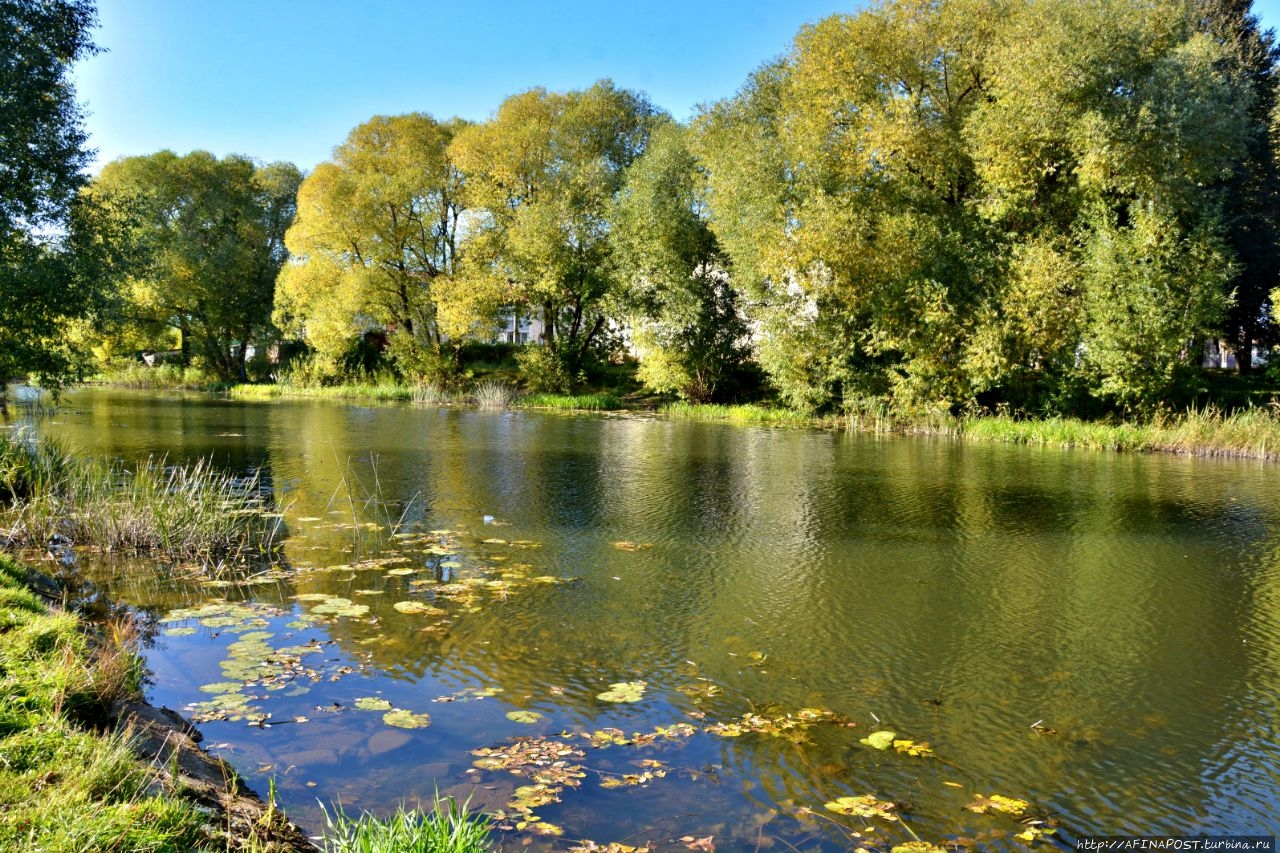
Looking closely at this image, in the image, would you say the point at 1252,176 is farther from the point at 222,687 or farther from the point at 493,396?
the point at 222,687

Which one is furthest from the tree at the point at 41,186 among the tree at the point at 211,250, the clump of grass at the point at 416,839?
the tree at the point at 211,250

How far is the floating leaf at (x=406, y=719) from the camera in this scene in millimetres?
5723

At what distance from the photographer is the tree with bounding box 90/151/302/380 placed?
46469mm

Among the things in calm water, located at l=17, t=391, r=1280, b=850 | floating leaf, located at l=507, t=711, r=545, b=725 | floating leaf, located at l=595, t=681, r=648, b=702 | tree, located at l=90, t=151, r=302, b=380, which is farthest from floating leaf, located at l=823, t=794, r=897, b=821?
tree, located at l=90, t=151, r=302, b=380

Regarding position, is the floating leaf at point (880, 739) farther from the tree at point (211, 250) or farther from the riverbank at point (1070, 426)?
the tree at point (211, 250)

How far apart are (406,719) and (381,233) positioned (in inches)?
1545

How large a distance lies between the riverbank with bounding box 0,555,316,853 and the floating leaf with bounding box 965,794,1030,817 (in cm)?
362

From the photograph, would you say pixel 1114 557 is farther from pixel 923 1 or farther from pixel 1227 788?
pixel 923 1

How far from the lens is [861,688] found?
6.58 m

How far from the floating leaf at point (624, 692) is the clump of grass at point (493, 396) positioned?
101 ft

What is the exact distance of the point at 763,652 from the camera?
24.1 feet

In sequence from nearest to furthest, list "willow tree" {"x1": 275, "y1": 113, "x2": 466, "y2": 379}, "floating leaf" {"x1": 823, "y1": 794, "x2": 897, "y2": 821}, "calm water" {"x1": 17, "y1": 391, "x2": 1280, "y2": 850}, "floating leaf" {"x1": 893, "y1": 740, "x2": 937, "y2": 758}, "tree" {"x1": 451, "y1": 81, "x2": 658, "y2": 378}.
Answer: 1. "floating leaf" {"x1": 823, "y1": 794, "x2": 897, "y2": 821}
2. "calm water" {"x1": 17, "y1": 391, "x2": 1280, "y2": 850}
3. "floating leaf" {"x1": 893, "y1": 740, "x2": 937, "y2": 758}
4. "tree" {"x1": 451, "y1": 81, "x2": 658, "y2": 378}
5. "willow tree" {"x1": 275, "y1": 113, "x2": 466, "y2": 379}

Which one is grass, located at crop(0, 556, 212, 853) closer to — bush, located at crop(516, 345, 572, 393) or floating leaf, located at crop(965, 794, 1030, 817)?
floating leaf, located at crop(965, 794, 1030, 817)

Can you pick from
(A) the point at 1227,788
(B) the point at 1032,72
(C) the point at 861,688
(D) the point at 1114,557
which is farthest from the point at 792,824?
(B) the point at 1032,72
